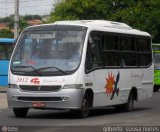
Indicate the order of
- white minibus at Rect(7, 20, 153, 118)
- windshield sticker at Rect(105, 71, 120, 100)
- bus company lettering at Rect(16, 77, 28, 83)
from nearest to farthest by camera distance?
white minibus at Rect(7, 20, 153, 118) → bus company lettering at Rect(16, 77, 28, 83) → windshield sticker at Rect(105, 71, 120, 100)

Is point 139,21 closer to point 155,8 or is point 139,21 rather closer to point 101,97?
point 155,8

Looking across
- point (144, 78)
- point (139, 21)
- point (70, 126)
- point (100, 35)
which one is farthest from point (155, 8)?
point (70, 126)

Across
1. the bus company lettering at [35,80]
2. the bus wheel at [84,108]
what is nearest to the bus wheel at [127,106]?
the bus wheel at [84,108]

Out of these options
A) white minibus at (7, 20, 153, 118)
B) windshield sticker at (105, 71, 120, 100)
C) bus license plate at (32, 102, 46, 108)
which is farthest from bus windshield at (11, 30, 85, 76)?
windshield sticker at (105, 71, 120, 100)

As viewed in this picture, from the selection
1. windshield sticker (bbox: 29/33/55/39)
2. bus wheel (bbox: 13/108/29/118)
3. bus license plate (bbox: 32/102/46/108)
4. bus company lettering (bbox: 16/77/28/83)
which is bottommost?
bus wheel (bbox: 13/108/29/118)

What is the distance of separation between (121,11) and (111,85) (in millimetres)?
38740

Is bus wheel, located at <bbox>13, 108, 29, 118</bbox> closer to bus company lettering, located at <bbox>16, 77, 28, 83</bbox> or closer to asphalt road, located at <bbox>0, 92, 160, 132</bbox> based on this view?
asphalt road, located at <bbox>0, 92, 160, 132</bbox>

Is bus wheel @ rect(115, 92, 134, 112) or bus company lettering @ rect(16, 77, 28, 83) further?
bus wheel @ rect(115, 92, 134, 112)

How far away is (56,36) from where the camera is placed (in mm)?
19203

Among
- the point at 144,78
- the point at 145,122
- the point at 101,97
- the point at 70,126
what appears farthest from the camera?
the point at 144,78

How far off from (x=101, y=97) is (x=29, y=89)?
2.45 metres

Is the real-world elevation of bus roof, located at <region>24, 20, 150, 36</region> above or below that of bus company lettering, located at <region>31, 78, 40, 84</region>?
above

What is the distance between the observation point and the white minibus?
1840cm

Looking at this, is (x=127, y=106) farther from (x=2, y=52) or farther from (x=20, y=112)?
(x=2, y=52)
